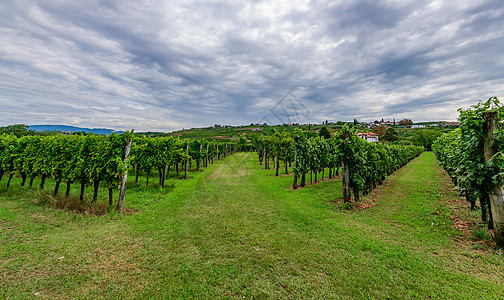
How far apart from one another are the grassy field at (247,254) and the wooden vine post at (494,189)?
545 mm

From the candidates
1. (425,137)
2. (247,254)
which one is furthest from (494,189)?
(425,137)

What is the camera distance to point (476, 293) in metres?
3.29

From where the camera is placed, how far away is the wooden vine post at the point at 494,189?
4598 millimetres

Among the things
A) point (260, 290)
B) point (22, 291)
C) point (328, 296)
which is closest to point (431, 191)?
point (328, 296)

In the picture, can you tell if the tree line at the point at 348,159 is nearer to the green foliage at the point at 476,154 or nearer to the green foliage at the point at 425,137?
the green foliage at the point at 476,154

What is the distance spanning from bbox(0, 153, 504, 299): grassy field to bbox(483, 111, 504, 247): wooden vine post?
545 millimetres

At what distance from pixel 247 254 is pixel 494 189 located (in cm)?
672

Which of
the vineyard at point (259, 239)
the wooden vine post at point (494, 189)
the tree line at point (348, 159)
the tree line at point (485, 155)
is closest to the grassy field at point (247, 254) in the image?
the vineyard at point (259, 239)

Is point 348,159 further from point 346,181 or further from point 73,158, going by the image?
point 73,158

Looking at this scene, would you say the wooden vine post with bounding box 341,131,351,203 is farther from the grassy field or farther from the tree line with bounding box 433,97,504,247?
the tree line with bounding box 433,97,504,247

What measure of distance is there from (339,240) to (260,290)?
3.05 meters

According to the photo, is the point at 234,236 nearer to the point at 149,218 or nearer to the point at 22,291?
the point at 149,218

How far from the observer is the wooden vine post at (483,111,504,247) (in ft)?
15.1

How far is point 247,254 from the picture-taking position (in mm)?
4559
